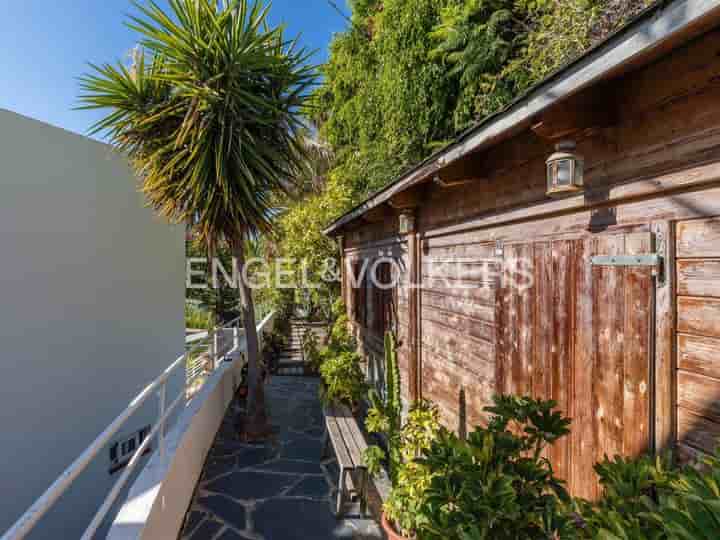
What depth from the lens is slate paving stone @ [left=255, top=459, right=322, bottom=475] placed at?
461cm

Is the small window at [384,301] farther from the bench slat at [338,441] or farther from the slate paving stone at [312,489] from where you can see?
the slate paving stone at [312,489]

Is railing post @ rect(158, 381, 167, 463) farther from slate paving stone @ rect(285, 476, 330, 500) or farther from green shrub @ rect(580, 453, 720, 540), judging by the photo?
green shrub @ rect(580, 453, 720, 540)

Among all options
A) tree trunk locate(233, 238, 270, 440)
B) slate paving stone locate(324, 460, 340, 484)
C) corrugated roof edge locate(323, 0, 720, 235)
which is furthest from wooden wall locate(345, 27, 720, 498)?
tree trunk locate(233, 238, 270, 440)

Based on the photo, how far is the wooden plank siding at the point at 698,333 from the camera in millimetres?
1301

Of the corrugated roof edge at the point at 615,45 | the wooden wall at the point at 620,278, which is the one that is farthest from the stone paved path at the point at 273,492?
the corrugated roof edge at the point at 615,45

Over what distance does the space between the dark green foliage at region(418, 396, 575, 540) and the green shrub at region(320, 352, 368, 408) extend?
351 centimetres

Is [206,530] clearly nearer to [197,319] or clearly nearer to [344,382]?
[344,382]

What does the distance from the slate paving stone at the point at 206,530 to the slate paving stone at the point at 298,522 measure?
1.12ft

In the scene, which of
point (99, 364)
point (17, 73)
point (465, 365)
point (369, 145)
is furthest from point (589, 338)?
point (17, 73)

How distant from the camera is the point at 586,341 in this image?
1818mm

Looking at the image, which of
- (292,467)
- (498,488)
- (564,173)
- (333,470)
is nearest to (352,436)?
(333,470)

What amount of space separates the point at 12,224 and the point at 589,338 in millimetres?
5072

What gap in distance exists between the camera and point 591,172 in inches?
71.1

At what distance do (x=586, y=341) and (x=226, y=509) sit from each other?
3.61m
